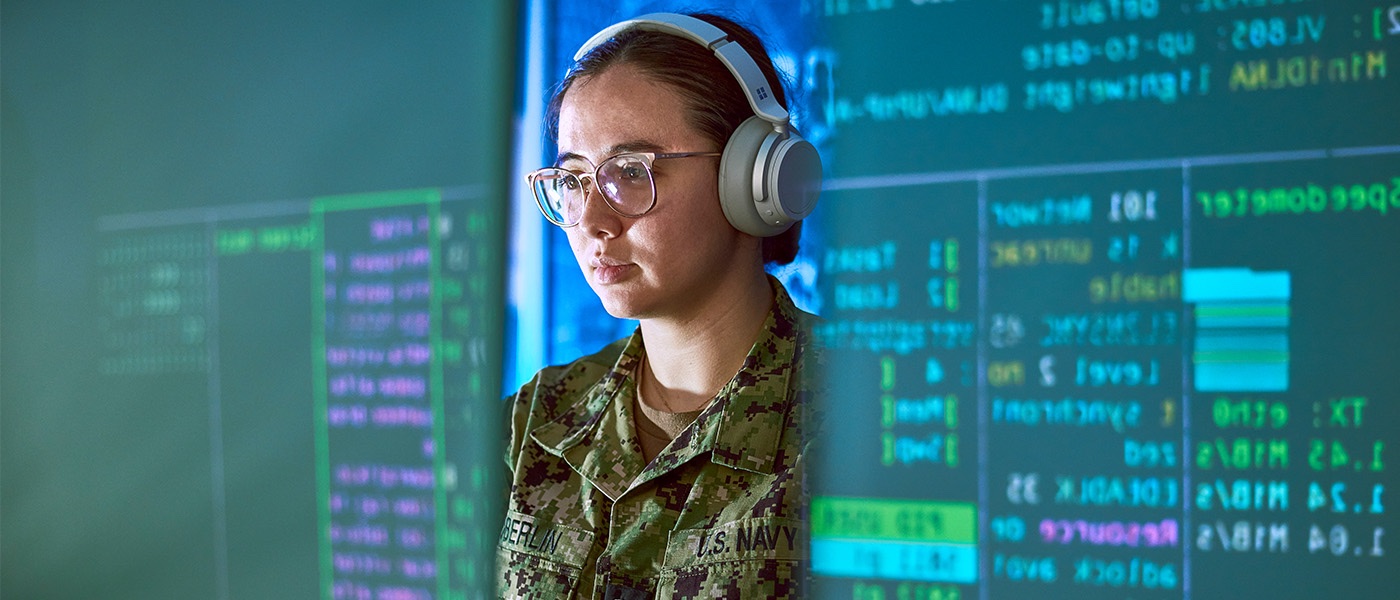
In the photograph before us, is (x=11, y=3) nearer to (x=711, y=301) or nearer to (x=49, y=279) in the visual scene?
(x=49, y=279)

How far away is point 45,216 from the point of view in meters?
1.92

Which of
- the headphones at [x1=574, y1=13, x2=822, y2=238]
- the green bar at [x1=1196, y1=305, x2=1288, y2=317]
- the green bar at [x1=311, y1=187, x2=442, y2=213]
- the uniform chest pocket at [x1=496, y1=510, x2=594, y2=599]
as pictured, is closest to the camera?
the green bar at [x1=1196, y1=305, x2=1288, y2=317]

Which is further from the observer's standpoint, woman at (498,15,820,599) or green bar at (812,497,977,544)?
woman at (498,15,820,599)

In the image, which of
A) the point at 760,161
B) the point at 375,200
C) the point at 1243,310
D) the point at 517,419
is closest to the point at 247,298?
the point at 375,200

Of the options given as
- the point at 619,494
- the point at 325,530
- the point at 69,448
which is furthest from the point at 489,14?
the point at 69,448

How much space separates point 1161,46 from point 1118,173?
68 mm

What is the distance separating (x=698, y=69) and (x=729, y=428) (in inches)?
10.4

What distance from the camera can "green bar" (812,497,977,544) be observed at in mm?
556

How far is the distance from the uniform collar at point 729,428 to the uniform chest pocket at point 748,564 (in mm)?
51

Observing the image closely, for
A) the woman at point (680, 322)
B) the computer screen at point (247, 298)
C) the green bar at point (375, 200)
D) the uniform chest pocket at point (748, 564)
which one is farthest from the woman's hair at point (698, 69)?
the green bar at point (375, 200)

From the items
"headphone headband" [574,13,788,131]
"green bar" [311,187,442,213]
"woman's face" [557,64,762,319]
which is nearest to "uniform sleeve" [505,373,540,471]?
"woman's face" [557,64,762,319]

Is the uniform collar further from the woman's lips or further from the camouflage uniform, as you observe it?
the woman's lips

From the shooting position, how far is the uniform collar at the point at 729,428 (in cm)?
76

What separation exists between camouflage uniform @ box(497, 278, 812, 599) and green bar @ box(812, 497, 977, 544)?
0.12 meters
